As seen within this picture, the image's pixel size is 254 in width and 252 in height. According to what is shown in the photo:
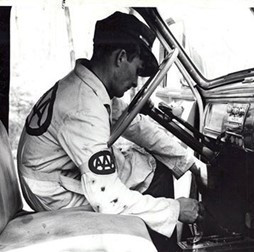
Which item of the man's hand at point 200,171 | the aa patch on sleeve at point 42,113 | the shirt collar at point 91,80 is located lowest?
the man's hand at point 200,171

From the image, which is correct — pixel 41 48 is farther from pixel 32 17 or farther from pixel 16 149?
pixel 16 149

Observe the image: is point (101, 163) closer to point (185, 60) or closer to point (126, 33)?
point (126, 33)

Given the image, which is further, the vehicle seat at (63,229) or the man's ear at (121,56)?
the man's ear at (121,56)

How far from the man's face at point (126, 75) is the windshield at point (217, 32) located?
14cm

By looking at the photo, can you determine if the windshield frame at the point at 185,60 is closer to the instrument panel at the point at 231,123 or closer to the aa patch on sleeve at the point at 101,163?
the instrument panel at the point at 231,123

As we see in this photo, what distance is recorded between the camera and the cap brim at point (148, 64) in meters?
1.03

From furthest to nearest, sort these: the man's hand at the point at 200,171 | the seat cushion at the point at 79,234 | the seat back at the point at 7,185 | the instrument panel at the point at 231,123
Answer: the man's hand at the point at 200,171, the instrument panel at the point at 231,123, the seat back at the point at 7,185, the seat cushion at the point at 79,234

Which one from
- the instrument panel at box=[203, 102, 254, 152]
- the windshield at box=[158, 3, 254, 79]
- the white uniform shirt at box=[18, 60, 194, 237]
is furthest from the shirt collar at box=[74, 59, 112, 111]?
the instrument panel at box=[203, 102, 254, 152]

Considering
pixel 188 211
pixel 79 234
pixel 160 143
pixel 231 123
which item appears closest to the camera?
pixel 79 234

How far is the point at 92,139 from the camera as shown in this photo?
35.4 inches

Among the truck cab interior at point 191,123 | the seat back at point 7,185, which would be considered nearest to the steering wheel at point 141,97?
the truck cab interior at point 191,123

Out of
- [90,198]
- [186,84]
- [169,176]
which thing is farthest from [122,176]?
[186,84]

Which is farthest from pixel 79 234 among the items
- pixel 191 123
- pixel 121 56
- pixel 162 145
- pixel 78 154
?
pixel 191 123

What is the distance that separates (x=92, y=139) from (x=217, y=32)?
397 mm
